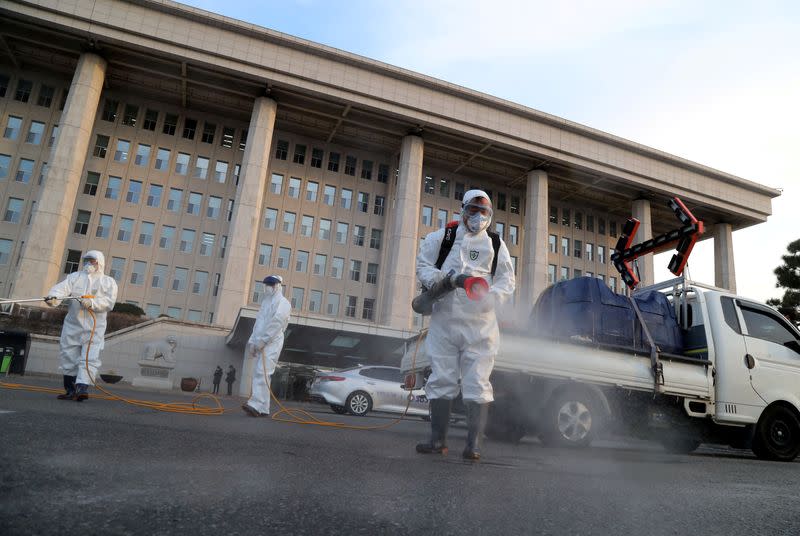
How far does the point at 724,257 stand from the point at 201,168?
44010mm

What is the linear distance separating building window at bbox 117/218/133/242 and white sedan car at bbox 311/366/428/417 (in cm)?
2872

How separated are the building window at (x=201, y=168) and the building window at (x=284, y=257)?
26.1ft

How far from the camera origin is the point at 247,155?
3356cm

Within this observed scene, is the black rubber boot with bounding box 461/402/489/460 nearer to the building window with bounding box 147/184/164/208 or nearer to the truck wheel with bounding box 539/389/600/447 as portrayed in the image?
the truck wheel with bounding box 539/389/600/447

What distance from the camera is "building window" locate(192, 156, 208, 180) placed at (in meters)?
39.6

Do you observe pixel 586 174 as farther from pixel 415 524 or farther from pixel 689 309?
pixel 415 524

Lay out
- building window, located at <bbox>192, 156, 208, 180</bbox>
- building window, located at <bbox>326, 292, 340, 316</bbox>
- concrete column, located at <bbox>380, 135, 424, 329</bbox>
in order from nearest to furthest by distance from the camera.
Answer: concrete column, located at <bbox>380, 135, 424, 329</bbox> < building window, located at <bbox>192, 156, 208, 180</bbox> < building window, located at <bbox>326, 292, 340, 316</bbox>

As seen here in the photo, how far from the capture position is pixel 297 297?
1572 inches

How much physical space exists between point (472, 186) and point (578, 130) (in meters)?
10.2

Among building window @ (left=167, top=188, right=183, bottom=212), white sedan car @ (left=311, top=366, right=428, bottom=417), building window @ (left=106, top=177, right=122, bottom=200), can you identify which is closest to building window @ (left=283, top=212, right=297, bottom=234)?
building window @ (left=167, top=188, right=183, bottom=212)

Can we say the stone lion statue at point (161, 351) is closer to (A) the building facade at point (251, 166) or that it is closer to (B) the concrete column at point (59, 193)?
(A) the building facade at point (251, 166)

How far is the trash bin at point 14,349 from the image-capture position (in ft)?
71.3

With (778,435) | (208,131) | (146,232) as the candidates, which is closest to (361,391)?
(778,435)

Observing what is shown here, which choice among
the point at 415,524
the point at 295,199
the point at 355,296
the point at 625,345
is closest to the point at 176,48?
the point at 295,199
